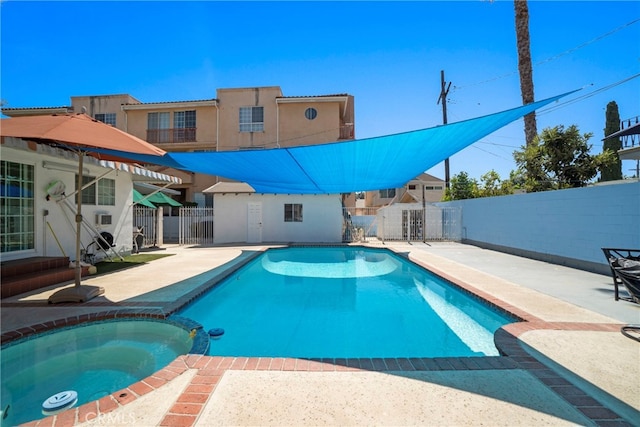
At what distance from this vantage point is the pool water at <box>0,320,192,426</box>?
2.67 m

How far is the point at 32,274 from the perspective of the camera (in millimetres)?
5488

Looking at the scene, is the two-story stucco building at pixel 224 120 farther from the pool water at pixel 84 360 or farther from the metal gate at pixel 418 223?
the pool water at pixel 84 360

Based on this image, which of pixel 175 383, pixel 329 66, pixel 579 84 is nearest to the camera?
pixel 175 383

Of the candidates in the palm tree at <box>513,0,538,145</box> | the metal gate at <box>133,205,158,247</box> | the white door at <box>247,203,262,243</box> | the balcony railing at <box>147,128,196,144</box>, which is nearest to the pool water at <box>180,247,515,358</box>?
the white door at <box>247,203,262,243</box>

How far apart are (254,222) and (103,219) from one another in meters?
7.29

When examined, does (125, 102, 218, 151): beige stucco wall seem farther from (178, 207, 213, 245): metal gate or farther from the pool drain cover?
the pool drain cover

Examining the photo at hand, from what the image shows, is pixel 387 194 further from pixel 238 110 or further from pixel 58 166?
pixel 58 166

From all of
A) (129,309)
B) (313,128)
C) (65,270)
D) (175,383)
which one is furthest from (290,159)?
(313,128)

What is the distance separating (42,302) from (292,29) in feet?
29.2

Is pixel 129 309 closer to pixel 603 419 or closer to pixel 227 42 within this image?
pixel 603 419

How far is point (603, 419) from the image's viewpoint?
190 cm

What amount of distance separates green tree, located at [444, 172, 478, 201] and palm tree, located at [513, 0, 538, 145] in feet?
15.2

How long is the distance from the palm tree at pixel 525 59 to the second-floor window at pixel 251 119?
14.3 meters

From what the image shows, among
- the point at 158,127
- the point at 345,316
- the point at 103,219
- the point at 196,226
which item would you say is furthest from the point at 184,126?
Answer: the point at 345,316
